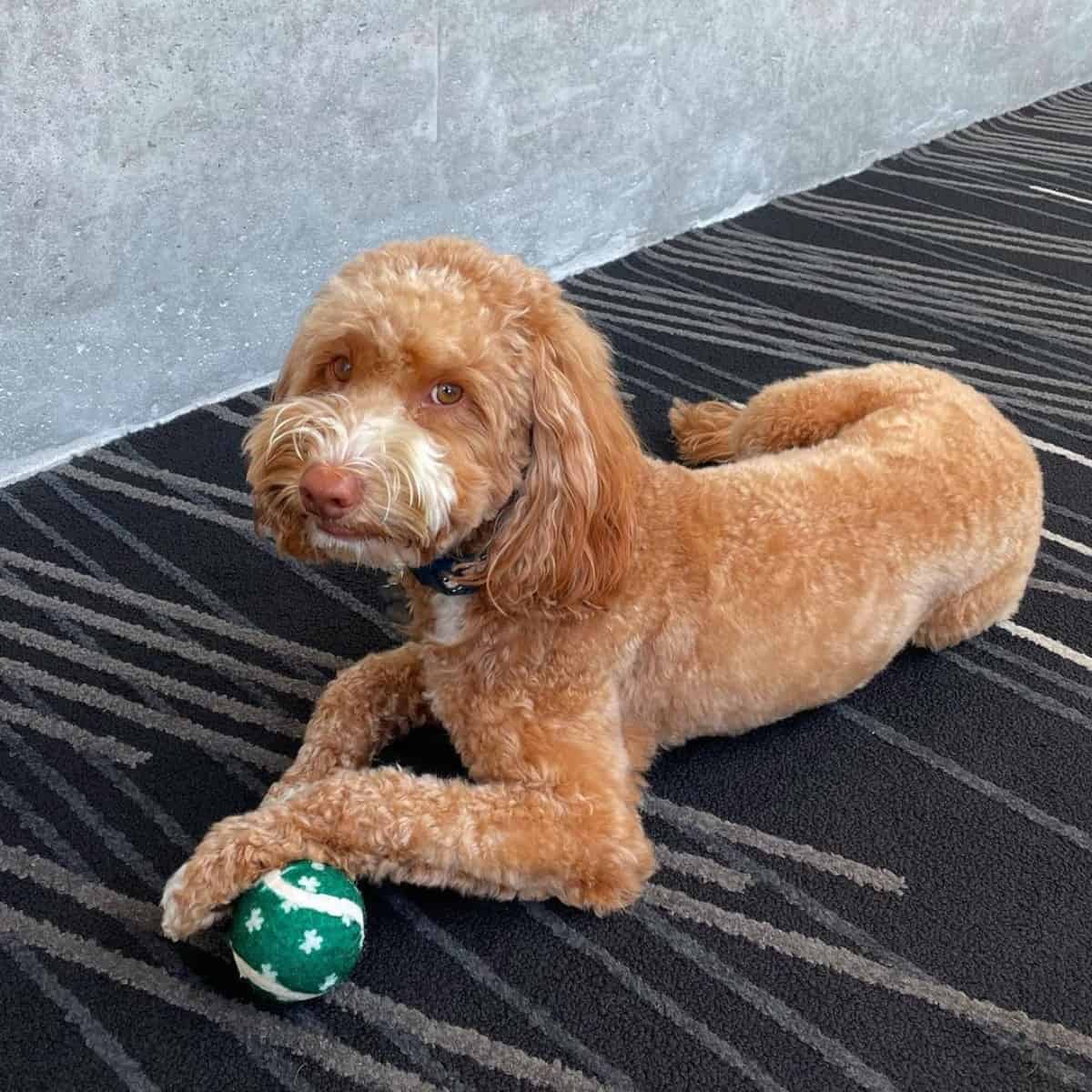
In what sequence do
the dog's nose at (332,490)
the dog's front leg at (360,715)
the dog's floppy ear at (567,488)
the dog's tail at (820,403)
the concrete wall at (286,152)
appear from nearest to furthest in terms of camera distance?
the dog's nose at (332,490) < the dog's floppy ear at (567,488) < the dog's front leg at (360,715) < the dog's tail at (820,403) < the concrete wall at (286,152)

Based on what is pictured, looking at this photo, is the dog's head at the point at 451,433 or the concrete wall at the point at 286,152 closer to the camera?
the dog's head at the point at 451,433

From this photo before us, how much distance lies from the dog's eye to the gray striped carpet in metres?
0.69

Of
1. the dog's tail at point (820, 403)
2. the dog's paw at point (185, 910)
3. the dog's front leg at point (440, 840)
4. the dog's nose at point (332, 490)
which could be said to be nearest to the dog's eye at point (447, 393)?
the dog's nose at point (332, 490)

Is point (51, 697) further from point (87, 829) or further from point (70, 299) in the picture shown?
point (70, 299)

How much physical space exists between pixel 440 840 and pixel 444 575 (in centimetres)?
36

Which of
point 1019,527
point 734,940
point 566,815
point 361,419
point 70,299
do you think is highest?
point 361,419

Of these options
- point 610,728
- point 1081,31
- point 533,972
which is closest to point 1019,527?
point 610,728

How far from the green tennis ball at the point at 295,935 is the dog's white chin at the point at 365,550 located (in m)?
0.41

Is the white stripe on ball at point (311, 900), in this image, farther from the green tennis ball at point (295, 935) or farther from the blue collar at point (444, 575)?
the blue collar at point (444, 575)

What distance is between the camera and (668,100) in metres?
3.70

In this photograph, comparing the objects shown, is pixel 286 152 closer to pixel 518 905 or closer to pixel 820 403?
pixel 820 403

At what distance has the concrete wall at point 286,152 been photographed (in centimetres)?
227

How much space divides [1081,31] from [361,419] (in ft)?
19.2

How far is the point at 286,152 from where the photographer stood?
2627mm
